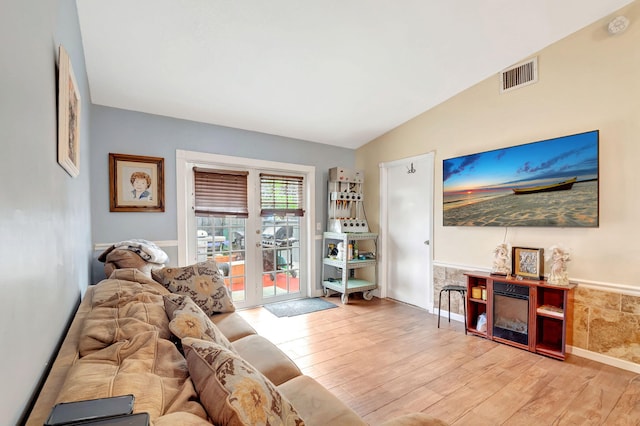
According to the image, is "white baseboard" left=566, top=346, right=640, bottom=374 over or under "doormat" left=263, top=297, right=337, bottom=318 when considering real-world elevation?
over

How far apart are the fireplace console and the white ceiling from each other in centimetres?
226

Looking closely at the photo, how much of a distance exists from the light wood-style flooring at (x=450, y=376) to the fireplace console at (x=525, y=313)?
106 millimetres

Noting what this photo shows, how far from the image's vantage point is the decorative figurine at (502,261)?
3.00m

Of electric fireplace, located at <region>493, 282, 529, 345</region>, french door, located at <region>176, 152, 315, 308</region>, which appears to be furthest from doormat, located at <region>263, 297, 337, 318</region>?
electric fireplace, located at <region>493, 282, 529, 345</region>

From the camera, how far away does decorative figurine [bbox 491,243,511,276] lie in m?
3.00

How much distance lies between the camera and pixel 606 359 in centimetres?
252

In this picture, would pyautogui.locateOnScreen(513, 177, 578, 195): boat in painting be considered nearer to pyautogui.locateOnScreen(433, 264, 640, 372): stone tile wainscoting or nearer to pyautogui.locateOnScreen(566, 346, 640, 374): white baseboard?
→ pyautogui.locateOnScreen(433, 264, 640, 372): stone tile wainscoting

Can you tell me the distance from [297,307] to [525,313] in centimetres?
262

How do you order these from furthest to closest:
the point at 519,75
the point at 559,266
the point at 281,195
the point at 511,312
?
the point at 281,195
the point at 519,75
the point at 511,312
the point at 559,266

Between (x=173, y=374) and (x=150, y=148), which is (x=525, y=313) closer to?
(x=173, y=374)

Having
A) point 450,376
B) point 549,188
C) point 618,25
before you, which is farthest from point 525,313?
point 618,25

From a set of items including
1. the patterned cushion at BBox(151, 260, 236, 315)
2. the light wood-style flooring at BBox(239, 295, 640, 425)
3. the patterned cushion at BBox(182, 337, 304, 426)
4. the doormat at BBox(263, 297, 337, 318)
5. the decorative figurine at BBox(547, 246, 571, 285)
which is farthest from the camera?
the doormat at BBox(263, 297, 337, 318)

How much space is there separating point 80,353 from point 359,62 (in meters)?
2.88

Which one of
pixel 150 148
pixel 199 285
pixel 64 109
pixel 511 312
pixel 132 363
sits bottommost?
pixel 511 312
